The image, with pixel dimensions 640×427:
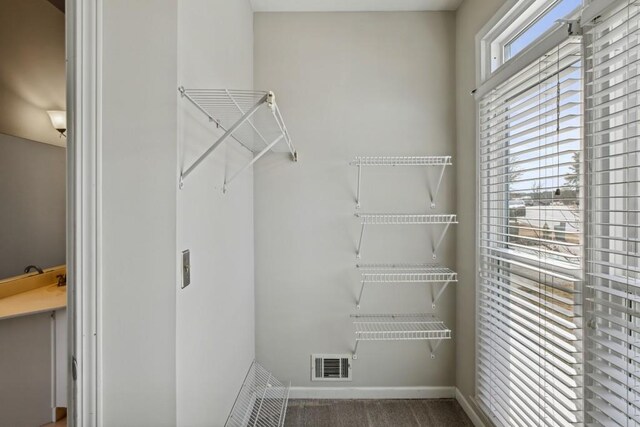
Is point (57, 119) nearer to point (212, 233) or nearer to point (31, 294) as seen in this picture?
point (31, 294)

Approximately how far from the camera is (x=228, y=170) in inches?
62.1

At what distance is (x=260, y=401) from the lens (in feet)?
6.93

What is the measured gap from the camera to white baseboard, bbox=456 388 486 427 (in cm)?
181

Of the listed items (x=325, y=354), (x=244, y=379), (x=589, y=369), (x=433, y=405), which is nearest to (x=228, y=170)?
(x=244, y=379)

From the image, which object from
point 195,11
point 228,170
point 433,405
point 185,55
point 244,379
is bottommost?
point 433,405

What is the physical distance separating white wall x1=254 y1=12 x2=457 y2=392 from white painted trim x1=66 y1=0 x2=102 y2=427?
3.97ft

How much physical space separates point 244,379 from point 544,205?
6.01 ft

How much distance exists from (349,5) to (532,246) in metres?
1.83

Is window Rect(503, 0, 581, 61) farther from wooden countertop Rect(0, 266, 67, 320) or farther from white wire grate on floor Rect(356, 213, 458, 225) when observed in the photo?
wooden countertop Rect(0, 266, 67, 320)

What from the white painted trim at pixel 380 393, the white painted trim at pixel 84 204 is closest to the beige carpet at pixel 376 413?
the white painted trim at pixel 380 393

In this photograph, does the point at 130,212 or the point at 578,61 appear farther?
the point at 578,61

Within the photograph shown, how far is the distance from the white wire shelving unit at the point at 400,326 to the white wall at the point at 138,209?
1381 mm

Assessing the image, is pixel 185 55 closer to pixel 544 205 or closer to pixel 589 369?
pixel 544 205

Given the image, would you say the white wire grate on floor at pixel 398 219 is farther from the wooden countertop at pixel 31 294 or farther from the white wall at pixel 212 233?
the wooden countertop at pixel 31 294
